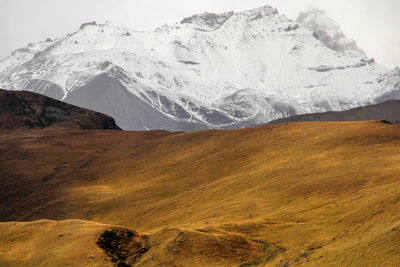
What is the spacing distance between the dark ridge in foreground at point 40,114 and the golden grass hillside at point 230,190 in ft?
53.1

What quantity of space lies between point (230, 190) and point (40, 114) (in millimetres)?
77282

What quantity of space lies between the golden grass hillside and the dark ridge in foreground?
16.2 m

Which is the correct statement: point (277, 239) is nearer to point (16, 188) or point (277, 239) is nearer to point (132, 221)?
point (132, 221)

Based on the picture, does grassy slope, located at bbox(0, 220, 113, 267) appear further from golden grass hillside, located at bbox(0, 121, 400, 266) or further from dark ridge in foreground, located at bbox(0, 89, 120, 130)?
dark ridge in foreground, located at bbox(0, 89, 120, 130)

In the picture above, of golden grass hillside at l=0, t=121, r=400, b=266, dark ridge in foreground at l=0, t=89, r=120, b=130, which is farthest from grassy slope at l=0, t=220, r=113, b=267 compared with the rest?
dark ridge in foreground at l=0, t=89, r=120, b=130

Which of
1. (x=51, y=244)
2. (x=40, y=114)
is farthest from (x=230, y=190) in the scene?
(x=40, y=114)

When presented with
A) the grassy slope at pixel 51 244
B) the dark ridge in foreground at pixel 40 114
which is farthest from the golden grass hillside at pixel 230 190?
the dark ridge in foreground at pixel 40 114

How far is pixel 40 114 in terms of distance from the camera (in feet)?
371

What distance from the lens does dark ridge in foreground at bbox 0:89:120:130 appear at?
107344 mm

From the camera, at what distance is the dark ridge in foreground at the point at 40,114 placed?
107344 millimetres

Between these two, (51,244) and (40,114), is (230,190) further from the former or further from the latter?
(40,114)

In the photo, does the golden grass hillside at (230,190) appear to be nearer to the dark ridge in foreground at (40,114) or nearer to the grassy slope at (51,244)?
the grassy slope at (51,244)

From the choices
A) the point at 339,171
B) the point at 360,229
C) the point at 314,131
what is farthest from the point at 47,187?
the point at 360,229

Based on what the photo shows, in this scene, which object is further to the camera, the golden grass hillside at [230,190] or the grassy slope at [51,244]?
the grassy slope at [51,244]
